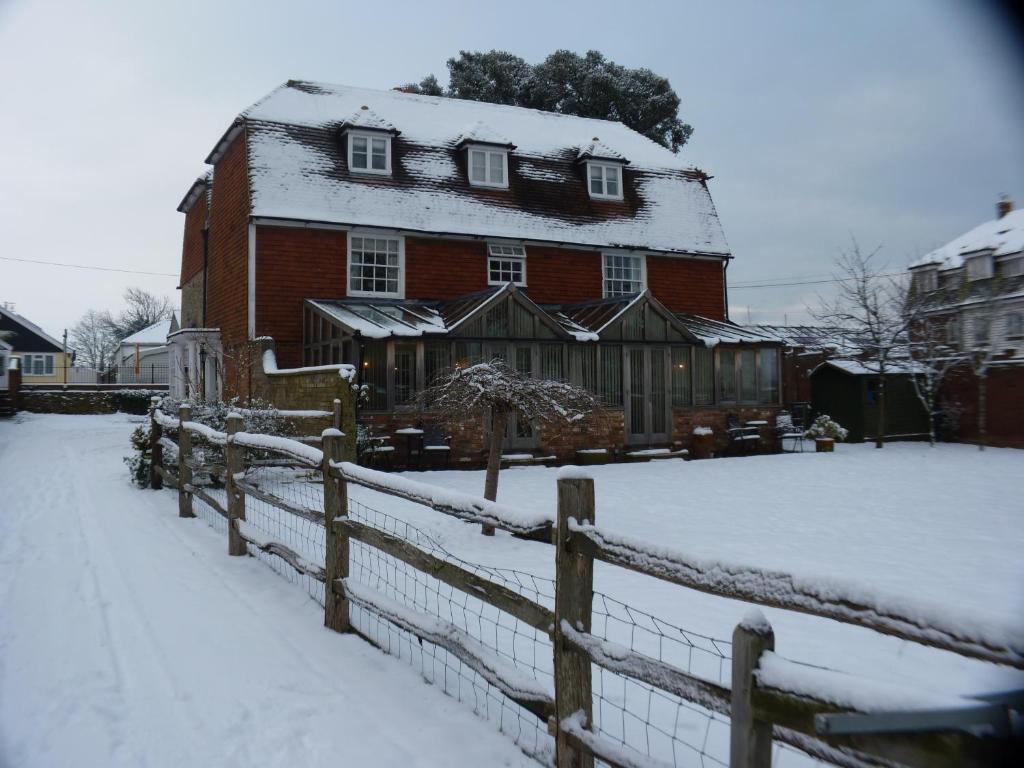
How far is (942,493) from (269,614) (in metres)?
11.4

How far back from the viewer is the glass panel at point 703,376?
59.4ft

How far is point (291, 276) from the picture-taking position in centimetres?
1692

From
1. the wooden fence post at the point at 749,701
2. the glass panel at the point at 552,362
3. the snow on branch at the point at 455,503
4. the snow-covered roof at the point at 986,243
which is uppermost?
the snow-covered roof at the point at 986,243

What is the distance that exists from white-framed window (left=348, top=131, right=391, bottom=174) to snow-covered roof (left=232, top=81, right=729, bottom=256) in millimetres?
263

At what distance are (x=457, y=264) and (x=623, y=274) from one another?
5215 mm

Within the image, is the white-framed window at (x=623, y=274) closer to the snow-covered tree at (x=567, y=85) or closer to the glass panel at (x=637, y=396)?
the glass panel at (x=637, y=396)

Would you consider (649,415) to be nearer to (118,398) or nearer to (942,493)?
(942,493)

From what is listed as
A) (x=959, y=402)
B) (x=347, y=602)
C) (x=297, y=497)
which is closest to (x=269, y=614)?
(x=347, y=602)

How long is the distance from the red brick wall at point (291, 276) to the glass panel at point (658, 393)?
26.3ft

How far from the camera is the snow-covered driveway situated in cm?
343

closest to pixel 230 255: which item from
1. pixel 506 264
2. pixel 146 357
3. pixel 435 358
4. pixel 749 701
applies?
pixel 435 358

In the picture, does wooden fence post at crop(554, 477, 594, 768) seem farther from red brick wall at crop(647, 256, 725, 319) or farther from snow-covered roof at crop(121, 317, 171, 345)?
snow-covered roof at crop(121, 317, 171, 345)

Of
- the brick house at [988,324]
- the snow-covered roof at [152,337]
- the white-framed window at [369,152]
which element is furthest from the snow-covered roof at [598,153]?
the snow-covered roof at [152,337]

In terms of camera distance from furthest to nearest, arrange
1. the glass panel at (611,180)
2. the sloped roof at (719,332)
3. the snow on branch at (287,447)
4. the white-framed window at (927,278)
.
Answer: the white-framed window at (927,278), the glass panel at (611,180), the sloped roof at (719,332), the snow on branch at (287,447)
